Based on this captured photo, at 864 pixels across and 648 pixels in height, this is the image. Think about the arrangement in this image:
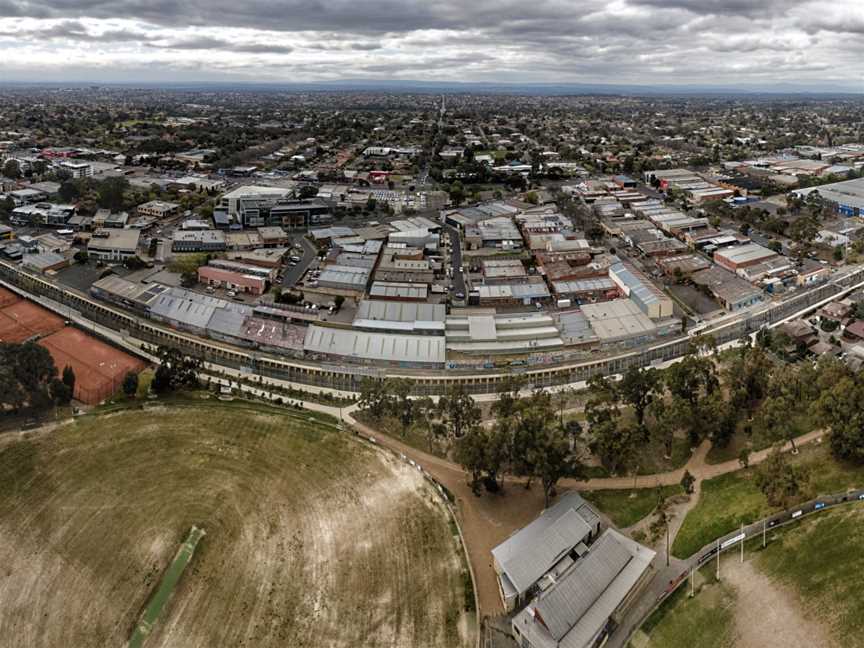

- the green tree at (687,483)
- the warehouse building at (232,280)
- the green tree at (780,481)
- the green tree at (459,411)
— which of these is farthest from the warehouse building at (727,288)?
the warehouse building at (232,280)

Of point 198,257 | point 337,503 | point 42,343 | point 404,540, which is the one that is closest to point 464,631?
point 404,540

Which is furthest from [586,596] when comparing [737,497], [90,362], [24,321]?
[24,321]

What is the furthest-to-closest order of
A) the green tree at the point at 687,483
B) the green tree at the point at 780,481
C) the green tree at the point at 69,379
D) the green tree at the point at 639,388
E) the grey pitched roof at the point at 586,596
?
1. the green tree at the point at 69,379
2. the green tree at the point at 639,388
3. the green tree at the point at 687,483
4. the green tree at the point at 780,481
5. the grey pitched roof at the point at 586,596

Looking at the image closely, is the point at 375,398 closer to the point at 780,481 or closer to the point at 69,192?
the point at 780,481

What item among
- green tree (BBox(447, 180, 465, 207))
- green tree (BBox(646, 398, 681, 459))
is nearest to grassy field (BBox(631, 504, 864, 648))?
green tree (BBox(646, 398, 681, 459))

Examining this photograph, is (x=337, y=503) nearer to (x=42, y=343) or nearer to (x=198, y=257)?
(x=42, y=343)

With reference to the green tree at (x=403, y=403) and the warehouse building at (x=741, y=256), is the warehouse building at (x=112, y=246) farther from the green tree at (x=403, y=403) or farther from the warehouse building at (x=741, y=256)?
the warehouse building at (x=741, y=256)
